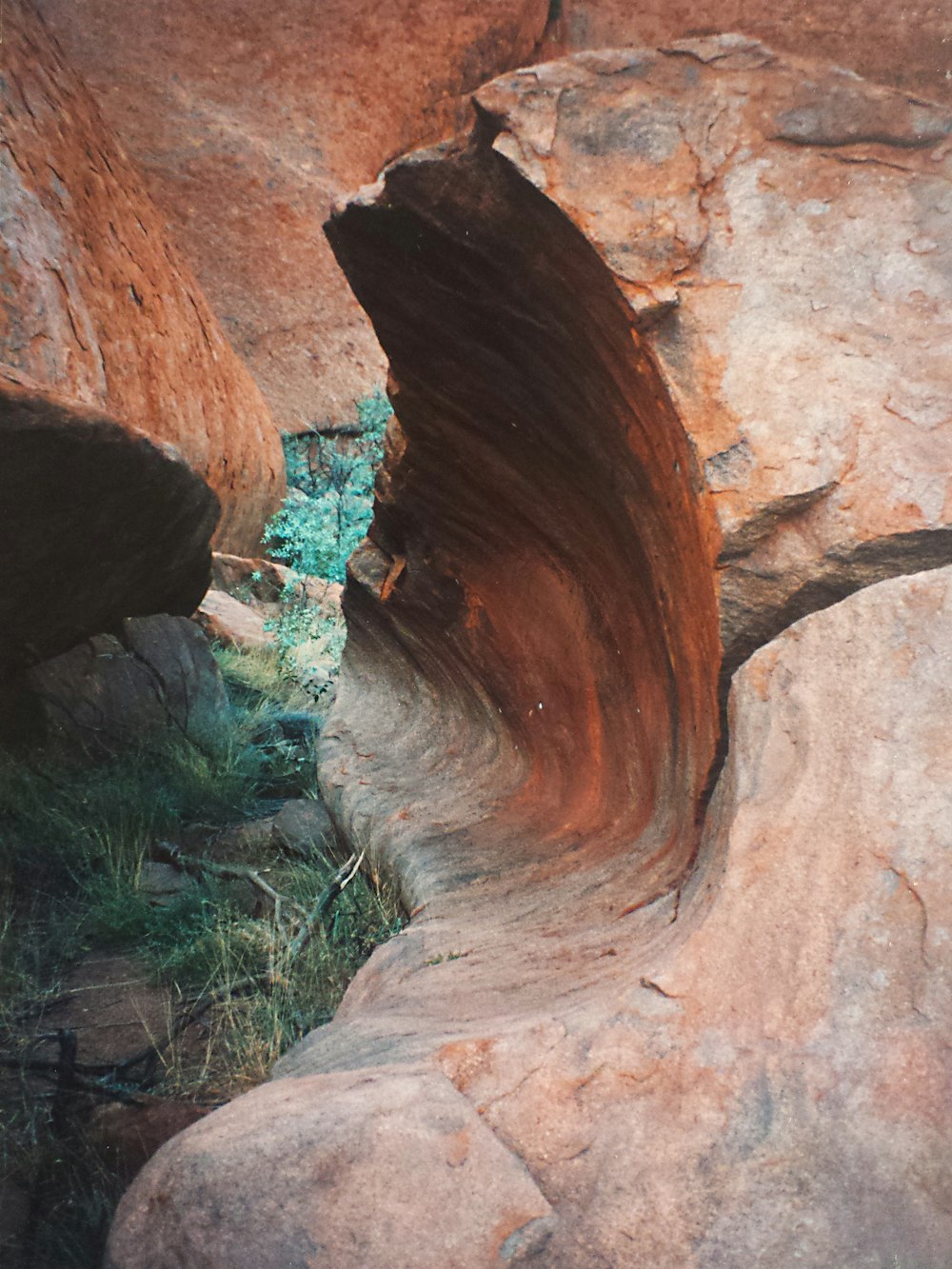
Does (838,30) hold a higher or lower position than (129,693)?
higher

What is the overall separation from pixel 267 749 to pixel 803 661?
422cm

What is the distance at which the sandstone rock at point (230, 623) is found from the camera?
245 inches

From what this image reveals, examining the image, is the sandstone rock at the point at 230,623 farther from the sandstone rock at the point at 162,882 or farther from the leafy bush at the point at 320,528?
the sandstone rock at the point at 162,882

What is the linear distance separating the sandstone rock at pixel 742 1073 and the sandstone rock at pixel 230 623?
503cm

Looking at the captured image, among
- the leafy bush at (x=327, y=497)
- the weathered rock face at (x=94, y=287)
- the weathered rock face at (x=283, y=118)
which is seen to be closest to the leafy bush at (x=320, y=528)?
the leafy bush at (x=327, y=497)

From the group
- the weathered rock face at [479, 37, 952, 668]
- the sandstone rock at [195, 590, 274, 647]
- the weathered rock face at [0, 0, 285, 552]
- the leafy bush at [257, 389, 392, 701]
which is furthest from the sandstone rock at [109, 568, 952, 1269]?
the leafy bush at [257, 389, 392, 701]

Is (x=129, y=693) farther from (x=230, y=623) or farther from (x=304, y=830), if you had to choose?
(x=230, y=623)

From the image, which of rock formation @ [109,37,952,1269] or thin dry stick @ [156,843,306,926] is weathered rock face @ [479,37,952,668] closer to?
rock formation @ [109,37,952,1269]

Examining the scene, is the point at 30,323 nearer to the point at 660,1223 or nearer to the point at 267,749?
the point at 267,749

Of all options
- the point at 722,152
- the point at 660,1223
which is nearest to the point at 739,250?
the point at 722,152

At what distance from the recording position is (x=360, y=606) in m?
4.10

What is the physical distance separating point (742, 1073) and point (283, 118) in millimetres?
5978

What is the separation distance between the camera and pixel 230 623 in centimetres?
655

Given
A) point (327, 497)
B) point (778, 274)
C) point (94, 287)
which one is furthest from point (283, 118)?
point (778, 274)
